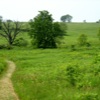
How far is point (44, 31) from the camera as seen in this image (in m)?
71.2

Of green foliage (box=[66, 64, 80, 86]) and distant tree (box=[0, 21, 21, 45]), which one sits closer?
green foliage (box=[66, 64, 80, 86])

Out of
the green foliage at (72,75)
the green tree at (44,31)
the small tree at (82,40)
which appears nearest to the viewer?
the green foliage at (72,75)

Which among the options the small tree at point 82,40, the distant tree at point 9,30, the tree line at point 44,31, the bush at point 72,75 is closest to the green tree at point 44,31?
the tree line at point 44,31

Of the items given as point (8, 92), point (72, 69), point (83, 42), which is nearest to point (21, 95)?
point (8, 92)

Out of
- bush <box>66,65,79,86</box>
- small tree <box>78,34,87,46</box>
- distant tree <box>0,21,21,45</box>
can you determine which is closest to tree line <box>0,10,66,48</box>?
small tree <box>78,34,87,46</box>

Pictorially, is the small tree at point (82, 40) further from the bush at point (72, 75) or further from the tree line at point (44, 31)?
the bush at point (72, 75)

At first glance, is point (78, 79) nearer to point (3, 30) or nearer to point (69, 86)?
point (69, 86)

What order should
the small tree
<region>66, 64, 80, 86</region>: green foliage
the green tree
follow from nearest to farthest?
<region>66, 64, 80, 86</region>: green foliage, the green tree, the small tree

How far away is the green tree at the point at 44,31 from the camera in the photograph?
2783 inches

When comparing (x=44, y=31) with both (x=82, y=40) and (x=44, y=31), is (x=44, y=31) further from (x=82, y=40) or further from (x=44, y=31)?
(x=82, y=40)

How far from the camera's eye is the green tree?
70.7m

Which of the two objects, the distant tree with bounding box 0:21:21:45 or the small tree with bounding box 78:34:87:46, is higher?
the distant tree with bounding box 0:21:21:45

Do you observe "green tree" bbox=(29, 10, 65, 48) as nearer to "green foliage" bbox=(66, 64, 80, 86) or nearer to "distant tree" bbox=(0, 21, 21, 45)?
"distant tree" bbox=(0, 21, 21, 45)

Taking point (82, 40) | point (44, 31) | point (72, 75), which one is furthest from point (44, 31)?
point (72, 75)
